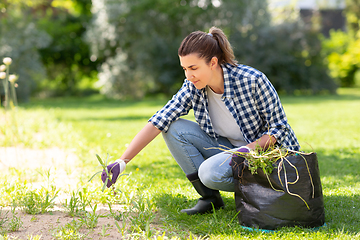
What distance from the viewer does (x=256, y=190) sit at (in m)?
2.23

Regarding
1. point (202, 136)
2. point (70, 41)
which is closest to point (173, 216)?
point (202, 136)

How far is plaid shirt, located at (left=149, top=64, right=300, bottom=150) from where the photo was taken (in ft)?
8.14

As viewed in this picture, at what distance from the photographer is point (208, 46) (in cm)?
249

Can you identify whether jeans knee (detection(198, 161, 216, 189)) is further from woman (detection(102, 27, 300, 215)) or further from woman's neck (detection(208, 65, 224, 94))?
woman's neck (detection(208, 65, 224, 94))

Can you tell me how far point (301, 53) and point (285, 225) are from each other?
1858cm

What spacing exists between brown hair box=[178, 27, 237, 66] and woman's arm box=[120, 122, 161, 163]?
0.60m

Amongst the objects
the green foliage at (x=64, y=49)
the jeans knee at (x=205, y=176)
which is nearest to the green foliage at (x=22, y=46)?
the green foliage at (x=64, y=49)

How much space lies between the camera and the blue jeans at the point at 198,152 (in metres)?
2.43

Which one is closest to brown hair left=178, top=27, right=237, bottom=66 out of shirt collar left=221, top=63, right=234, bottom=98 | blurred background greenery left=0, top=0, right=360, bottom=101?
shirt collar left=221, top=63, right=234, bottom=98

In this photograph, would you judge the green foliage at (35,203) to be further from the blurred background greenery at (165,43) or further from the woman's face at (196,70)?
the blurred background greenery at (165,43)

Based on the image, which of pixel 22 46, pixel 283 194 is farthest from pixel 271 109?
pixel 22 46

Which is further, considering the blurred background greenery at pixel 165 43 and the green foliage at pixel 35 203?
the blurred background greenery at pixel 165 43

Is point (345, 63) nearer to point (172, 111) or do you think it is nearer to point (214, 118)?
point (214, 118)

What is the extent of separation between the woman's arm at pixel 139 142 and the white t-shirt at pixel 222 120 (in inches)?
17.9
